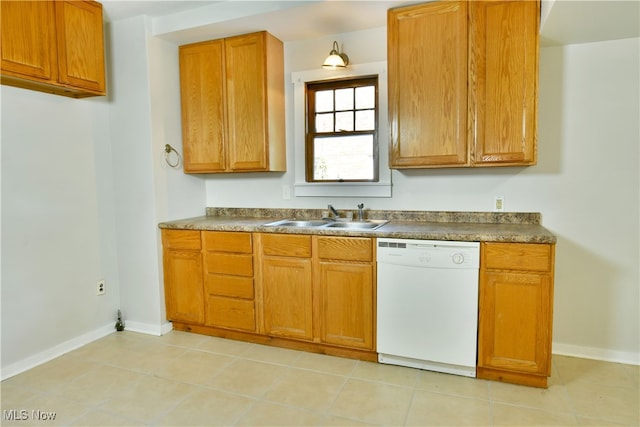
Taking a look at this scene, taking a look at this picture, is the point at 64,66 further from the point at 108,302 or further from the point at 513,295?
the point at 513,295

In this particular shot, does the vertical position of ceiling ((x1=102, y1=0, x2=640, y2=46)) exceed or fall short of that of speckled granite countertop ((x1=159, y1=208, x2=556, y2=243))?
it exceeds it

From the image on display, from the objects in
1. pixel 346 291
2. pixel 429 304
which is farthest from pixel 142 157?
pixel 429 304

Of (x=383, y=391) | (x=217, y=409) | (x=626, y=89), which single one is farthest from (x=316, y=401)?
(x=626, y=89)

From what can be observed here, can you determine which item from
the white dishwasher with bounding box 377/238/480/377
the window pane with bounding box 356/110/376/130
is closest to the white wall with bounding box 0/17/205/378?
the window pane with bounding box 356/110/376/130

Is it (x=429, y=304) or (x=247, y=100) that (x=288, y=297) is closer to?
(x=429, y=304)

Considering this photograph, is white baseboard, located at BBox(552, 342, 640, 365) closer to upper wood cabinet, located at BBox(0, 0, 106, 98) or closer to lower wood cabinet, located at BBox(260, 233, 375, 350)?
lower wood cabinet, located at BBox(260, 233, 375, 350)

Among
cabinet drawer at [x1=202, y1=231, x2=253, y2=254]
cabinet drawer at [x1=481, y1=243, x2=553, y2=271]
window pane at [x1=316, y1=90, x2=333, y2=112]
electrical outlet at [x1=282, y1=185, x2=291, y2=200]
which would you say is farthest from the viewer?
electrical outlet at [x1=282, y1=185, x2=291, y2=200]

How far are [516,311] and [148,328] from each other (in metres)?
2.70

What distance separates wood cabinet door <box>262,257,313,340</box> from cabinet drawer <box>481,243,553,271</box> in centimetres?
113

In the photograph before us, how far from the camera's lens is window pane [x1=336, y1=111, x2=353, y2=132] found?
310 centimetres

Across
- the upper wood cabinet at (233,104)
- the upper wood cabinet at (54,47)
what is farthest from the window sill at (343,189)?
the upper wood cabinet at (54,47)

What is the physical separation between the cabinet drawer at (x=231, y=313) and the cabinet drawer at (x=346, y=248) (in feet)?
2.40

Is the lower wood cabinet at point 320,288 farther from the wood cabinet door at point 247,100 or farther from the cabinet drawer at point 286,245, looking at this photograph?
the wood cabinet door at point 247,100

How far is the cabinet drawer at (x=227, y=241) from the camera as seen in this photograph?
9.21 feet
